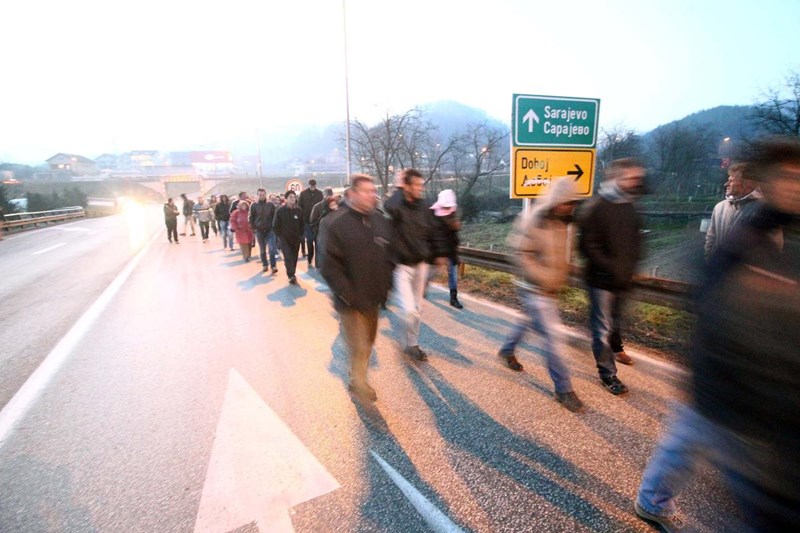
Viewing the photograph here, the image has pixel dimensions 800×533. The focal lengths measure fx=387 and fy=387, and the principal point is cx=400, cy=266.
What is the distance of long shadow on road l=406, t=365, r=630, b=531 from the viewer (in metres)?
2.25

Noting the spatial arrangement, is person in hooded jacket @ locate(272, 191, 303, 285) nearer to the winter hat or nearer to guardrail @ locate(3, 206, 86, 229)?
the winter hat

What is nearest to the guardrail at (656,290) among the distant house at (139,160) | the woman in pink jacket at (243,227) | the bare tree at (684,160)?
the woman in pink jacket at (243,227)

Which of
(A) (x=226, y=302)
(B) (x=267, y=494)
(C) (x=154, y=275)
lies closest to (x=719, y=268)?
(B) (x=267, y=494)

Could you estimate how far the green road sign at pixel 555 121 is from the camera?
5.61 meters

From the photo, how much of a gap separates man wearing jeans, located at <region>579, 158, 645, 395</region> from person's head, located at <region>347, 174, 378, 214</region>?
1857mm

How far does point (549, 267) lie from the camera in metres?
3.12

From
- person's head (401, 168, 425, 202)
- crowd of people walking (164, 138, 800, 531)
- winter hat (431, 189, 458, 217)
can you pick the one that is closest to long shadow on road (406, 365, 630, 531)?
crowd of people walking (164, 138, 800, 531)

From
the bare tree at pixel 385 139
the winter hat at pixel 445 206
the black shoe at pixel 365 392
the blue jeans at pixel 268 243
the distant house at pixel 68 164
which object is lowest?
the black shoe at pixel 365 392

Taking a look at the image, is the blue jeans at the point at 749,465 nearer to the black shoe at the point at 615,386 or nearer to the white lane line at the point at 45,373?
the black shoe at the point at 615,386

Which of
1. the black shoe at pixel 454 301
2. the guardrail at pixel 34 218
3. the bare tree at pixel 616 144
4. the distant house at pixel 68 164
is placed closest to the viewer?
the black shoe at pixel 454 301

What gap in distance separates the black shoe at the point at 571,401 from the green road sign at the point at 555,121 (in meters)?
3.74

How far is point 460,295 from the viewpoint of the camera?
6762 millimetres

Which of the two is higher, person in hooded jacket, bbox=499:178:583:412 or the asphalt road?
person in hooded jacket, bbox=499:178:583:412

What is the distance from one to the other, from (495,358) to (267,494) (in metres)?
2.63
